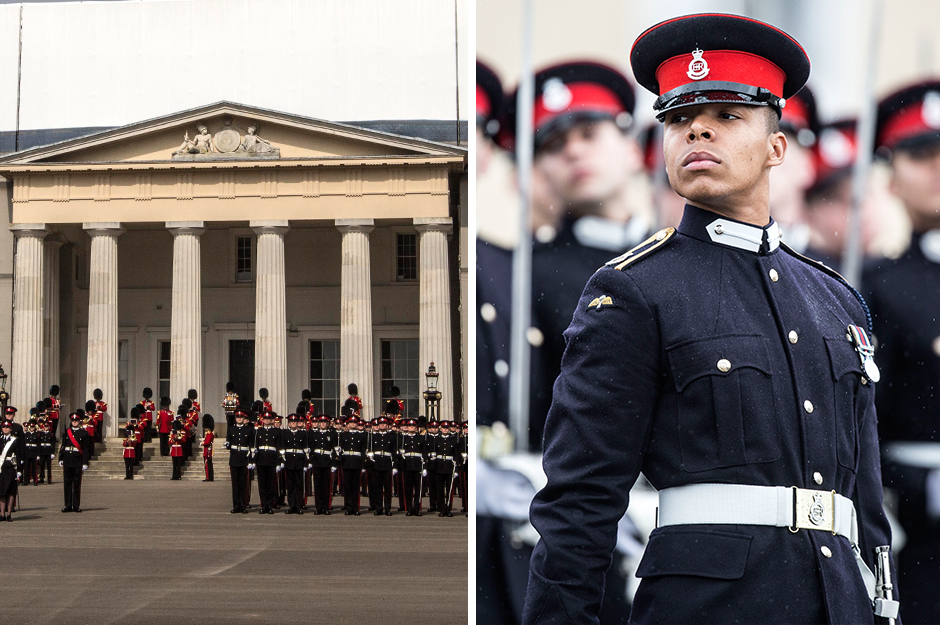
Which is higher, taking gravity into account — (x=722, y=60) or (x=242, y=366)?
(x=242, y=366)

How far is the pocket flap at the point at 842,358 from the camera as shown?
3826 millimetres

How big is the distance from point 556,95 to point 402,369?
42423 millimetres

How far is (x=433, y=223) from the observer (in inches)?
1652

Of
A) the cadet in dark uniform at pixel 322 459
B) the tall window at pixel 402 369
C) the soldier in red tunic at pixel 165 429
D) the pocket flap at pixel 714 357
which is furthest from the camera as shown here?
the tall window at pixel 402 369

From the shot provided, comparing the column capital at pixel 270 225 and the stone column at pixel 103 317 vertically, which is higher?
the column capital at pixel 270 225

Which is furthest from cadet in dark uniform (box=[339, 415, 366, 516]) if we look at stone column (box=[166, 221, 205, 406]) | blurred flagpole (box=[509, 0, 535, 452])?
stone column (box=[166, 221, 205, 406])

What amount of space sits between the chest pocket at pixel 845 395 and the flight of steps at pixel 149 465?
3058 centimetres

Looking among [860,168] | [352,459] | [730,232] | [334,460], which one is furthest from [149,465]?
[730,232]

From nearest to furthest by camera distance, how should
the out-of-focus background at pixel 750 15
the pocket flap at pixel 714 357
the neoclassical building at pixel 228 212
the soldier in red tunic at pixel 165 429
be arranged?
the pocket flap at pixel 714 357, the out-of-focus background at pixel 750 15, the soldier in red tunic at pixel 165 429, the neoclassical building at pixel 228 212

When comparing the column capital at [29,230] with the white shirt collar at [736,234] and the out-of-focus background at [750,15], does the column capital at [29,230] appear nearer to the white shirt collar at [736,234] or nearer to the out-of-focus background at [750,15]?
the out-of-focus background at [750,15]

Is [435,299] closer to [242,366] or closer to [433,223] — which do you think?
[433,223]

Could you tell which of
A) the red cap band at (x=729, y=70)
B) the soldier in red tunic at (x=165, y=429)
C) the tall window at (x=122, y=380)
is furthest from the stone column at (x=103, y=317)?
the red cap band at (x=729, y=70)

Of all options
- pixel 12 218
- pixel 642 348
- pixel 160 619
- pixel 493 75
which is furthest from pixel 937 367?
pixel 12 218

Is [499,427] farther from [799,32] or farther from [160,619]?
[160,619]
